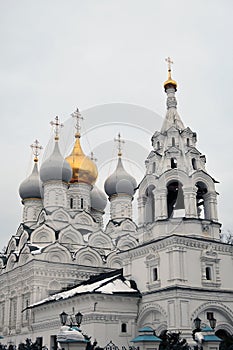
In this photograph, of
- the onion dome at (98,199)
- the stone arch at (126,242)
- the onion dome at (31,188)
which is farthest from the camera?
the onion dome at (98,199)

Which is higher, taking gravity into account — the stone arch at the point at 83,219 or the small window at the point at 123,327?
the stone arch at the point at 83,219

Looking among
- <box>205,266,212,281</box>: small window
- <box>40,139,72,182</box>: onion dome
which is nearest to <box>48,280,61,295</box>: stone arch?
<box>40,139,72,182</box>: onion dome

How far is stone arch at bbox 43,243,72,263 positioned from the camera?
2566 centimetres

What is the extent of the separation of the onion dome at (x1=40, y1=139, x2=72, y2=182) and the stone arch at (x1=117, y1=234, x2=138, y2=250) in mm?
5092

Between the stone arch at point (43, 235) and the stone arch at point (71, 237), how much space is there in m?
0.54

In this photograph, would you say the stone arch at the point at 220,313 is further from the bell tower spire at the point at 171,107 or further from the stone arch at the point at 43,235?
the stone arch at the point at 43,235

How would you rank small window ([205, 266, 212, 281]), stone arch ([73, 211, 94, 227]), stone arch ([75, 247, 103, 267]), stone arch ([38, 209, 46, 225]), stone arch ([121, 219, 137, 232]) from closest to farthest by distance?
small window ([205, 266, 212, 281]) → stone arch ([75, 247, 103, 267]) → stone arch ([38, 209, 46, 225]) → stone arch ([73, 211, 94, 227]) → stone arch ([121, 219, 137, 232])

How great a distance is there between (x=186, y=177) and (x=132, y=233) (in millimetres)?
12383

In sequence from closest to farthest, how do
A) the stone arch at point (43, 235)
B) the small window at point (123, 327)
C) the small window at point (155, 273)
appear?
the small window at point (155, 273)
the small window at point (123, 327)
the stone arch at point (43, 235)

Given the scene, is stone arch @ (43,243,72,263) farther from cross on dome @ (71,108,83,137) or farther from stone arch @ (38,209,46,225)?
cross on dome @ (71,108,83,137)

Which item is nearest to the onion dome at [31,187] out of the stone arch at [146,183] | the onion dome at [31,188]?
the onion dome at [31,188]

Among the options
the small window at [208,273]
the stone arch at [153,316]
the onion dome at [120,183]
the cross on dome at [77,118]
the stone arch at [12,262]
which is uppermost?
the cross on dome at [77,118]

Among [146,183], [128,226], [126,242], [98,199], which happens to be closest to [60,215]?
[126,242]

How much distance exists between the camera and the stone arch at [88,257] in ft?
87.2
